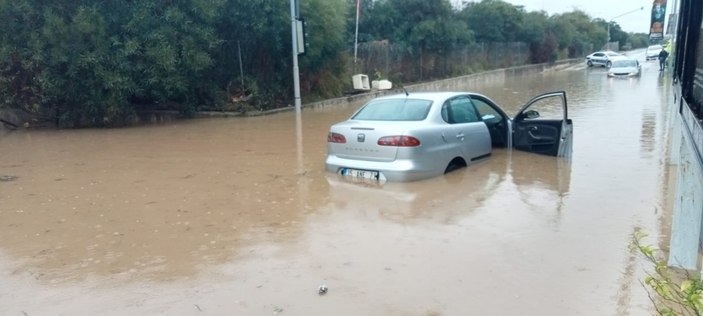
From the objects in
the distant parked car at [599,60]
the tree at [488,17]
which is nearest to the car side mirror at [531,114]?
the tree at [488,17]

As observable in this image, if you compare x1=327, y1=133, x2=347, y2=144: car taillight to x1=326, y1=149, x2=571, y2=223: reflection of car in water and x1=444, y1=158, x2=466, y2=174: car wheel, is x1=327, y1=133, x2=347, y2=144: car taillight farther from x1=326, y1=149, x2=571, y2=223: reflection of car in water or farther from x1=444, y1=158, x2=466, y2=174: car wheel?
x1=444, y1=158, x2=466, y2=174: car wheel

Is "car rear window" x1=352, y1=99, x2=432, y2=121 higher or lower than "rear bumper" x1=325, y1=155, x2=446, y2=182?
higher

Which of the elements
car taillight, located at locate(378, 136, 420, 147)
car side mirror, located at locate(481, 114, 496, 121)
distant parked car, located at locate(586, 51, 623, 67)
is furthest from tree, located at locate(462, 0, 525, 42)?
car taillight, located at locate(378, 136, 420, 147)

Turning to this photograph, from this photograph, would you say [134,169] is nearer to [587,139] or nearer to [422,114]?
[422,114]

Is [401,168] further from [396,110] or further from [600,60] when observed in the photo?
[600,60]

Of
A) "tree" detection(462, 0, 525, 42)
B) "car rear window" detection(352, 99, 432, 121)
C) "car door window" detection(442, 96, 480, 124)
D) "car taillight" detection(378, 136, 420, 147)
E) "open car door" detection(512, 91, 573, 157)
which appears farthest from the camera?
"tree" detection(462, 0, 525, 42)

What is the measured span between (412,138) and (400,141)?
16 centimetres

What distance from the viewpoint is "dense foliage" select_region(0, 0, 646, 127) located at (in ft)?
48.0

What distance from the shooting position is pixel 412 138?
758 centimetres

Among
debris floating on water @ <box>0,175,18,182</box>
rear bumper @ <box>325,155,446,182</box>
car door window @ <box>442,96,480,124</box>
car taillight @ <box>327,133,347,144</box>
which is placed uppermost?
car door window @ <box>442,96,480,124</box>

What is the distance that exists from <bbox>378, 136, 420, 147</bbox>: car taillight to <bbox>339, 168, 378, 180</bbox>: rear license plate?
45 cm

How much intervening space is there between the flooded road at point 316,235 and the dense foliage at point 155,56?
446cm

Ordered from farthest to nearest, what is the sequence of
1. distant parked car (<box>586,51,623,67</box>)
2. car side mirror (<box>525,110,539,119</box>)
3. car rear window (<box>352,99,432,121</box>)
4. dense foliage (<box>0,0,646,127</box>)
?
distant parked car (<box>586,51,623,67</box>) < dense foliage (<box>0,0,646,127</box>) < car side mirror (<box>525,110,539,119</box>) < car rear window (<box>352,99,432,121</box>)

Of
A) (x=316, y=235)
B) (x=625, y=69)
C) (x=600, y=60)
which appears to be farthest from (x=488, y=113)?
(x=600, y=60)
